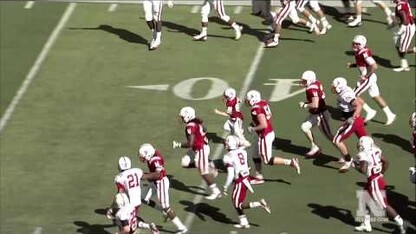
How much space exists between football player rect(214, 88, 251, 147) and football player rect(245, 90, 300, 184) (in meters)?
0.32

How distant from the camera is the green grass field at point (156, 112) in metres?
22.4

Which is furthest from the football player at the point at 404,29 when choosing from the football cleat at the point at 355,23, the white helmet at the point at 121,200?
the white helmet at the point at 121,200

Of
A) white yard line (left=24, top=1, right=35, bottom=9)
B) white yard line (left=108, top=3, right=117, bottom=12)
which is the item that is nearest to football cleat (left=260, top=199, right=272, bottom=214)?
white yard line (left=108, top=3, right=117, bottom=12)

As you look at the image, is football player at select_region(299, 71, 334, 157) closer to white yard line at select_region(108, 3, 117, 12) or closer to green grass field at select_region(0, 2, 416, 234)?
green grass field at select_region(0, 2, 416, 234)

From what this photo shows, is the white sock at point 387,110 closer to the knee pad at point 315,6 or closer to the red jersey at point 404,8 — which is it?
the red jersey at point 404,8

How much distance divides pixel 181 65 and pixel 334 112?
→ 3755 millimetres

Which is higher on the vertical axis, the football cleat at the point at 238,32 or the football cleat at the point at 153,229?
the football cleat at the point at 153,229

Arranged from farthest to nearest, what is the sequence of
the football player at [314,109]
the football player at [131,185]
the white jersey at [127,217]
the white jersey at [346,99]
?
1. the football player at [314,109]
2. the white jersey at [346,99]
3. the football player at [131,185]
4. the white jersey at [127,217]

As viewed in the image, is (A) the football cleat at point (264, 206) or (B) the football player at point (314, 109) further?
(B) the football player at point (314, 109)

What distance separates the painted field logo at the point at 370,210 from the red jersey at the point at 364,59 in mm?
3641

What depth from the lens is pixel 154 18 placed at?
2741 centimetres

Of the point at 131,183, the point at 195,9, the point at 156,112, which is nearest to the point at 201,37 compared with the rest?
the point at 195,9

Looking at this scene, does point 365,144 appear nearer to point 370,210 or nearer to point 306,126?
point 370,210

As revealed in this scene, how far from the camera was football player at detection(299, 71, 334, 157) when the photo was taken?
76.5 feet
